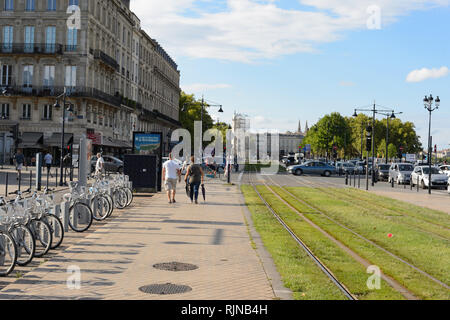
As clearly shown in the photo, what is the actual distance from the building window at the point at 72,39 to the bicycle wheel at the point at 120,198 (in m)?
36.8

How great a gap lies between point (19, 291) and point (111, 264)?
6.51 feet

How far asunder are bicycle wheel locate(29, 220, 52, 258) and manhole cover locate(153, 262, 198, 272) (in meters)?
2.30

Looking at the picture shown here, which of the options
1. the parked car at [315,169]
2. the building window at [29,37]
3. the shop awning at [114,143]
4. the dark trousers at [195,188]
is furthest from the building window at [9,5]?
the dark trousers at [195,188]

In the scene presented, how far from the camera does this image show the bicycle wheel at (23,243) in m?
8.88

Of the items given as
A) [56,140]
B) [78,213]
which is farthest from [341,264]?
[56,140]

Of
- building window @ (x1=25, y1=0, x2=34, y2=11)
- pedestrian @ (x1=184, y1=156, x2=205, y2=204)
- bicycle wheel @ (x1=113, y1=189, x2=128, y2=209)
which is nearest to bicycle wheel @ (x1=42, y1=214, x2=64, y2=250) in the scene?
bicycle wheel @ (x1=113, y1=189, x2=128, y2=209)

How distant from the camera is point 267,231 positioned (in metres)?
13.1

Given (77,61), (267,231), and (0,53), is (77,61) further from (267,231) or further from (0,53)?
(267,231)

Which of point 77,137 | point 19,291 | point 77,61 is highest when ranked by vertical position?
point 77,61

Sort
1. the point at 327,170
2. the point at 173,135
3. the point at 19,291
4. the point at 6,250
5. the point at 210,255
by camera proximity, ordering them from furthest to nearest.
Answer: the point at 173,135, the point at 327,170, the point at 210,255, the point at 6,250, the point at 19,291

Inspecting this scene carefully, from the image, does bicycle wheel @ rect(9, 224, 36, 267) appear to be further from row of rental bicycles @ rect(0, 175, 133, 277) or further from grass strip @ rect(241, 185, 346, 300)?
grass strip @ rect(241, 185, 346, 300)

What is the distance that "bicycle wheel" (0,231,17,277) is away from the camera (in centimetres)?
809

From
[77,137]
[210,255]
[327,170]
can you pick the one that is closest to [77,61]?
[77,137]

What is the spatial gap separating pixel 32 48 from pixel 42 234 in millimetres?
45688
